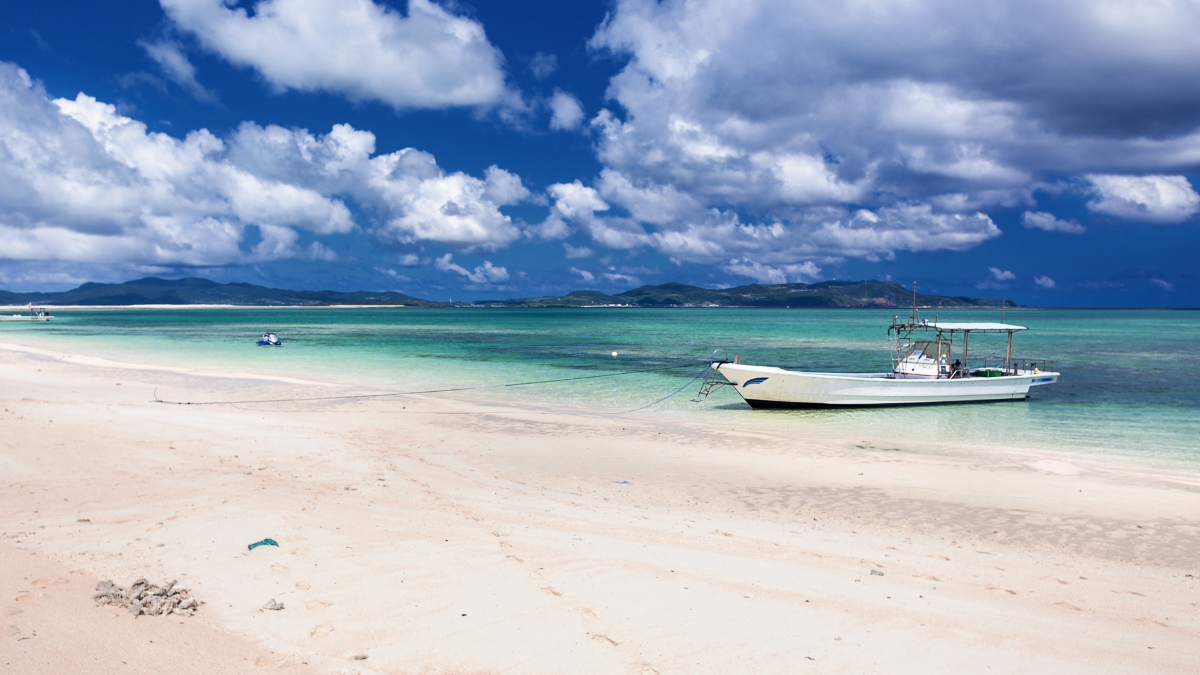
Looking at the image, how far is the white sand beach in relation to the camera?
5.12 metres

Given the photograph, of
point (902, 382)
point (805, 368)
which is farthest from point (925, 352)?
point (805, 368)

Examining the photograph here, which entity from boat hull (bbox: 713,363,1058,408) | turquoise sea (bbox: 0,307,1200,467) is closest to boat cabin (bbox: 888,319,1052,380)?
boat hull (bbox: 713,363,1058,408)

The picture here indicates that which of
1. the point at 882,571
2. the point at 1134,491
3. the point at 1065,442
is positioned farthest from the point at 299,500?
the point at 1065,442

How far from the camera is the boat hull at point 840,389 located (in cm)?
2327

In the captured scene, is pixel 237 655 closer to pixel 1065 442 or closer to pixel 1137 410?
pixel 1065 442

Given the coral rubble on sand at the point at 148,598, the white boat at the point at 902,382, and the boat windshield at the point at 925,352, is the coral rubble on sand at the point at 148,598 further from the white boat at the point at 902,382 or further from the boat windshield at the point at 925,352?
the boat windshield at the point at 925,352

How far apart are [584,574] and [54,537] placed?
575 cm

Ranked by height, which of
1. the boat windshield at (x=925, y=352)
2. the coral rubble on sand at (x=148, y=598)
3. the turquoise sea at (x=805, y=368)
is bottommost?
the turquoise sea at (x=805, y=368)

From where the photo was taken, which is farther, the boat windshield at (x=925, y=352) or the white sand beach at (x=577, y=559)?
the boat windshield at (x=925, y=352)

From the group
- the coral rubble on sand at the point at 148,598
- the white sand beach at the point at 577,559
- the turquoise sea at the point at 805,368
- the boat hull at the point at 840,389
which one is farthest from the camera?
the boat hull at the point at 840,389

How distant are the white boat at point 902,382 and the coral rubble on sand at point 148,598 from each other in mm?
18653

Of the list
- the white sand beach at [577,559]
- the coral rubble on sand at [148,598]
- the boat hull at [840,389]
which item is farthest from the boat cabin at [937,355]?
the coral rubble on sand at [148,598]

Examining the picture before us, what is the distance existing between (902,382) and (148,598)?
24.4 metres

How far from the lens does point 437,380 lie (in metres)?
30.6
